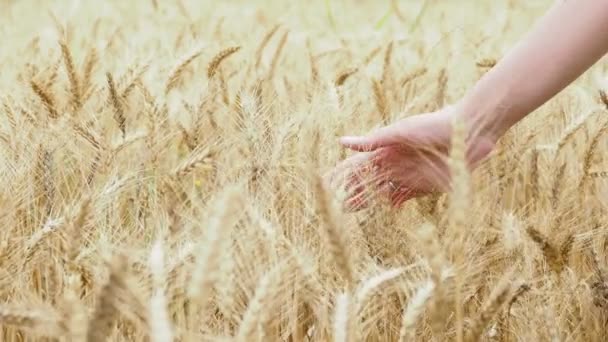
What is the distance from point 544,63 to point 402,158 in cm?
30

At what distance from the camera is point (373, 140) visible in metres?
1.25

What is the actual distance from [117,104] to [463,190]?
0.76 metres

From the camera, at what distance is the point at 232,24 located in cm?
334

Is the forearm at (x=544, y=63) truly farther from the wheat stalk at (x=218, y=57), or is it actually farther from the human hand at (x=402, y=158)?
the wheat stalk at (x=218, y=57)

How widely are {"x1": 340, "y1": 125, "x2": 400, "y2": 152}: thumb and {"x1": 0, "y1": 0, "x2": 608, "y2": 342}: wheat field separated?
2.0 inches

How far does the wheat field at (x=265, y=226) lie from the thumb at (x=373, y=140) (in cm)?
5

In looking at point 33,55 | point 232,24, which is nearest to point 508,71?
point 33,55

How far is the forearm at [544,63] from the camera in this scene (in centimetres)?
109

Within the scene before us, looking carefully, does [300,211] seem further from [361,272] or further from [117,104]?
[117,104]

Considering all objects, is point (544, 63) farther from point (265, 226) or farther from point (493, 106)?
point (265, 226)

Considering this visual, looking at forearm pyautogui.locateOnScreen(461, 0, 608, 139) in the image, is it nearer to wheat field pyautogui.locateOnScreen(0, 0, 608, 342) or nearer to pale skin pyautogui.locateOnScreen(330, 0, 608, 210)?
pale skin pyautogui.locateOnScreen(330, 0, 608, 210)

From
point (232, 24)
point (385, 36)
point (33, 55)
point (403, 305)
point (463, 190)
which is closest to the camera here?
point (463, 190)

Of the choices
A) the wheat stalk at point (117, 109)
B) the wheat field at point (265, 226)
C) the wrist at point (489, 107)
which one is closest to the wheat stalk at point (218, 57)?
the wheat field at point (265, 226)

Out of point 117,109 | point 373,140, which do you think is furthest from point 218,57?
point 373,140
